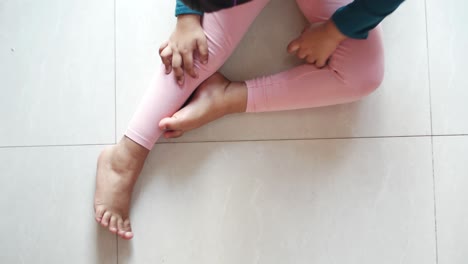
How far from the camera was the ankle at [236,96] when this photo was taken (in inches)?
28.0

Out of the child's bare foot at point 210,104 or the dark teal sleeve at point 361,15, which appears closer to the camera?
the dark teal sleeve at point 361,15

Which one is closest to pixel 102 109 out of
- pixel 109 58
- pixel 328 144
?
pixel 109 58

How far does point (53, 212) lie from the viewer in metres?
0.76

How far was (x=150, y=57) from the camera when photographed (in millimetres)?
761

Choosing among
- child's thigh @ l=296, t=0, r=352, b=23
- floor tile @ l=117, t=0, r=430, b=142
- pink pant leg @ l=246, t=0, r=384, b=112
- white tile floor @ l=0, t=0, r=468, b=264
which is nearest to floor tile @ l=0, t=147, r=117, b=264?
white tile floor @ l=0, t=0, r=468, b=264

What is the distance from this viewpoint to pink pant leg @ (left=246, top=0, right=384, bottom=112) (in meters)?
0.67

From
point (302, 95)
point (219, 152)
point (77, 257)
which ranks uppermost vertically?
point (302, 95)

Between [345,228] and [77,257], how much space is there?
0.60 m

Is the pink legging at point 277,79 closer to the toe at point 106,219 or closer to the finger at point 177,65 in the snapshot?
the finger at point 177,65

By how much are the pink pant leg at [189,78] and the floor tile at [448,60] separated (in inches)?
15.6

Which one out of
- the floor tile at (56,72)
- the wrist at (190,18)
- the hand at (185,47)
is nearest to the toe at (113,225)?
the floor tile at (56,72)

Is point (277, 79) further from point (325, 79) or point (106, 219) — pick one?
point (106, 219)

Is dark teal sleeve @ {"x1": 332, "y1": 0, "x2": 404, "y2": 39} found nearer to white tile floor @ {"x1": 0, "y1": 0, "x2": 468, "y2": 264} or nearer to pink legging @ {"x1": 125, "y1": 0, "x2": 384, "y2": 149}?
pink legging @ {"x1": 125, "y1": 0, "x2": 384, "y2": 149}

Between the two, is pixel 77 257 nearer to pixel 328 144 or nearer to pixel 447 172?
pixel 328 144
